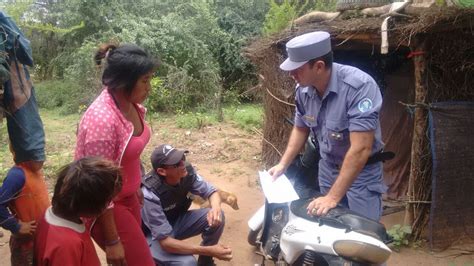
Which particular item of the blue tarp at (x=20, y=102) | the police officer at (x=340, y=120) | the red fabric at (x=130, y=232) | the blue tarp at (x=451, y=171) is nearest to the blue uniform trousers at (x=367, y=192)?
the police officer at (x=340, y=120)

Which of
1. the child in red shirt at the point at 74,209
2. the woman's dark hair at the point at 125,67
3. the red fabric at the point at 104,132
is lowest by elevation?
the child in red shirt at the point at 74,209

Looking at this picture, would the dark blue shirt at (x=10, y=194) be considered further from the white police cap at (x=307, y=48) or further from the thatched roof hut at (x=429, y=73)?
the thatched roof hut at (x=429, y=73)

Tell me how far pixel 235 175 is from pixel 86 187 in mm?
4958

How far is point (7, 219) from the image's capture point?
2379 mm

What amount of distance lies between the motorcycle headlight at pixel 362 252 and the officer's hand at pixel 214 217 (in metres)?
1.33

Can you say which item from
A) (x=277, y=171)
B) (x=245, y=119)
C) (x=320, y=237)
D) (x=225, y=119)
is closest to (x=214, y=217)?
(x=277, y=171)

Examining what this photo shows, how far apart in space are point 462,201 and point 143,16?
11287mm

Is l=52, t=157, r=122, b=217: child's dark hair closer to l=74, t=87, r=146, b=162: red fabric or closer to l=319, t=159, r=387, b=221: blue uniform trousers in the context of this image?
l=74, t=87, r=146, b=162: red fabric

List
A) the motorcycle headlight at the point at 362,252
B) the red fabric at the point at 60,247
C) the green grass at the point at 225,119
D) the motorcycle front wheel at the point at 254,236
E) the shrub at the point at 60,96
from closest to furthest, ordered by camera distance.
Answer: the red fabric at the point at 60,247 < the motorcycle headlight at the point at 362,252 < the motorcycle front wheel at the point at 254,236 < the green grass at the point at 225,119 < the shrub at the point at 60,96

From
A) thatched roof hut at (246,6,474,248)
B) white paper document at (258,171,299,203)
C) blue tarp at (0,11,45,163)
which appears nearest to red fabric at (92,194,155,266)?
blue tarp at (0,11,45,163)

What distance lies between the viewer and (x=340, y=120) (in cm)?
275

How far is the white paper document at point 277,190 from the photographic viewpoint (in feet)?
8.61

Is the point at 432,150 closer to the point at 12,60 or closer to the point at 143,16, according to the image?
the point at 12,60

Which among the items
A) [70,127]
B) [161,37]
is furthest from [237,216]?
[161,37]
